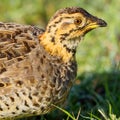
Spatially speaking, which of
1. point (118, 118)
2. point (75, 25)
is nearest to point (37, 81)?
point (75, 25)

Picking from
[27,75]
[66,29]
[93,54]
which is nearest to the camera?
[27,75]

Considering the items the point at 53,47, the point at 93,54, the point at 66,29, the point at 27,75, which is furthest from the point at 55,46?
the point at 93,54

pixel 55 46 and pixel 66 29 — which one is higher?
pixel 66 29

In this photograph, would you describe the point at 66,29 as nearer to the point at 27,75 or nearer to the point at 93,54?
the point at 27,75

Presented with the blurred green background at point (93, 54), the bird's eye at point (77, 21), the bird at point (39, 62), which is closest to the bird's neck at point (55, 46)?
the bird at point (39, 62)

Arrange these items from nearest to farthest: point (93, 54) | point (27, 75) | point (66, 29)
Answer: point (27, 75) → point (66, 29) → point (93, 54)

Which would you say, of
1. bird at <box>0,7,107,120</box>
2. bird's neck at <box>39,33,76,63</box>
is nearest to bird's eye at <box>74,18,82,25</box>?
bird at <box>0,7,107,120</box>

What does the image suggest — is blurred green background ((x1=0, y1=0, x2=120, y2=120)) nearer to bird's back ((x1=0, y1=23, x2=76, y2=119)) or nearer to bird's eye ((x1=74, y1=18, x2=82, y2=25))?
bird's back ((x1=0, y1=23, x2=76, y2=119))

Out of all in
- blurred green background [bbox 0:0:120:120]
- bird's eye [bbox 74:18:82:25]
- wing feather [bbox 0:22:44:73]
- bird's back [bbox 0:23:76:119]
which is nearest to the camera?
bird's back [bbox 0:23:76:119]

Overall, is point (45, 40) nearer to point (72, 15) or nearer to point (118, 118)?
point (72, 15)
